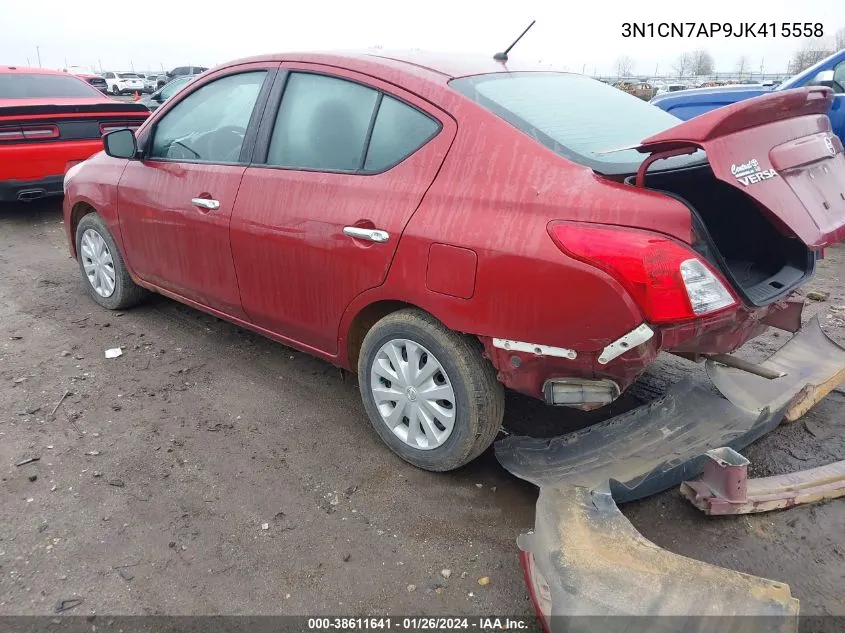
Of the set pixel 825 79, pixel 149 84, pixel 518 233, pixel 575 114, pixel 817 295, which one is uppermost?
pixel 825 79

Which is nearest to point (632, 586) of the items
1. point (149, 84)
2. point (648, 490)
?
point (648, 490)

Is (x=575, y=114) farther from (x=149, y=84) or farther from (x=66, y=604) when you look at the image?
(x=149, y=84)

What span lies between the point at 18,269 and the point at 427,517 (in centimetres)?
498

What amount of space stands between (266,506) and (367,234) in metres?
1.18

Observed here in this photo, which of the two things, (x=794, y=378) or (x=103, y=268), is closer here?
(x=794, y=378)

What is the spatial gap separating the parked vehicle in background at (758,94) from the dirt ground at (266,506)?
3.58m

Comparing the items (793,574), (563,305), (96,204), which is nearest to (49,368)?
(96,204)

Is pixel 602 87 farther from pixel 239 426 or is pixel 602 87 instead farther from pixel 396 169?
pixel 239 426

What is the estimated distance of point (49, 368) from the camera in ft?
12.5

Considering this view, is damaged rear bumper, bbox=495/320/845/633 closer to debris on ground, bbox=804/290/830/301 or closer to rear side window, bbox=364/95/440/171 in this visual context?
rear side window, bbox=364/95/440/171

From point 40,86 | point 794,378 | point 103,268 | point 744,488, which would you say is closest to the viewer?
point 744,488

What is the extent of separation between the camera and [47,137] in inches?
262

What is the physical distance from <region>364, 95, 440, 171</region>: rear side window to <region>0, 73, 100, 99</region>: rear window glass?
6.91 metres

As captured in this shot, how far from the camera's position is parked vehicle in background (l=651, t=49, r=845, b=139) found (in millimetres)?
6367
